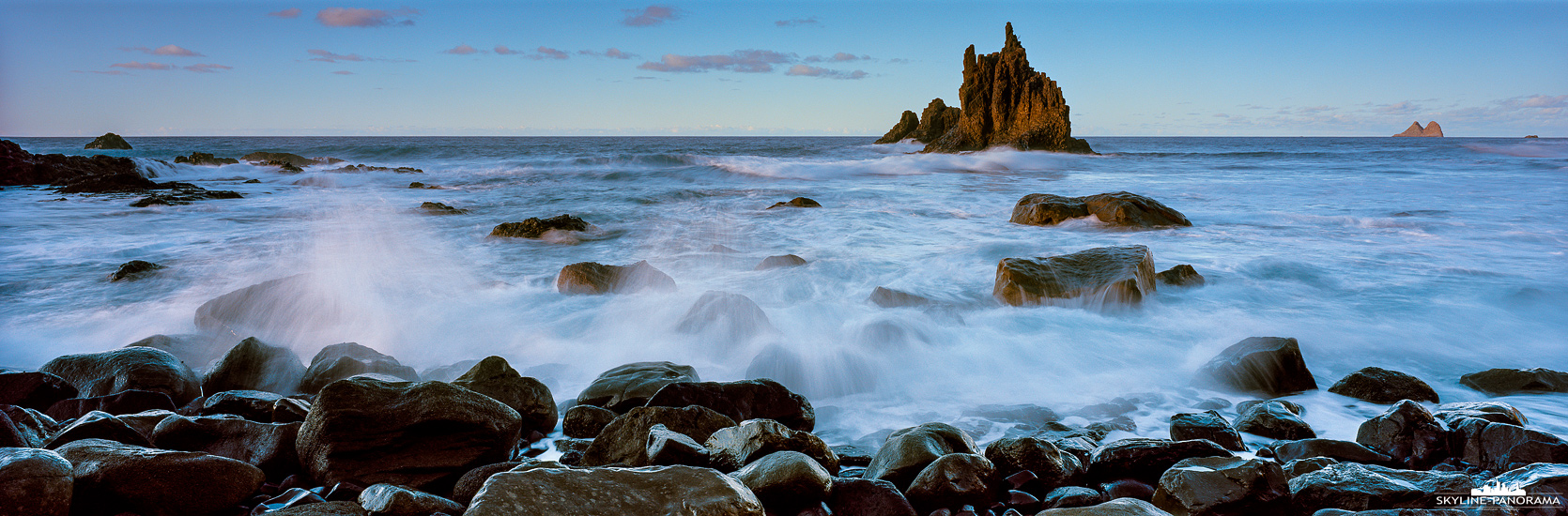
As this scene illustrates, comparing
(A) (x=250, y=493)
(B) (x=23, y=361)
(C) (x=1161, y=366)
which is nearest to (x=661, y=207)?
(B) (x=23, y=361)

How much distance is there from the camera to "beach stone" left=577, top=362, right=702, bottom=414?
3.30 m

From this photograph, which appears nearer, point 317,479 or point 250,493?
point 250,493

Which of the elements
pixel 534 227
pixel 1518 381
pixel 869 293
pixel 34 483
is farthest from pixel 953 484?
pixel 534 227

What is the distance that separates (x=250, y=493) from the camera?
2199 mm

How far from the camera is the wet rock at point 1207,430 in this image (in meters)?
2.81

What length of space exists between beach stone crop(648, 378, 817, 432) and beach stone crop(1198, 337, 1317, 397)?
2183 mm

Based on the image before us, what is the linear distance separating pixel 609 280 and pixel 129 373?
316 cm

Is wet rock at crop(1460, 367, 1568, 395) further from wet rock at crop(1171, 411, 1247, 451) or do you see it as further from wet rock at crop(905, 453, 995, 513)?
wet rock at crop(905, 453, 995, 513)

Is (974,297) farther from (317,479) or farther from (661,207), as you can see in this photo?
(661,207)

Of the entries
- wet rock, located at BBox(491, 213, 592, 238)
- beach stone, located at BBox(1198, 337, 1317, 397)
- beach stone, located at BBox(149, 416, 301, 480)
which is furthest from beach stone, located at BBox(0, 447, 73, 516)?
wet rock, located at BBox(491, 213, 592, 238)

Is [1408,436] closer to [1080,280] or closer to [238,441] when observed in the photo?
[1080,280]

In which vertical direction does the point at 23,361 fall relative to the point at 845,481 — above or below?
below

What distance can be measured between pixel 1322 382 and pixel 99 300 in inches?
334

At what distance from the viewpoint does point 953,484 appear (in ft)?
7.30
